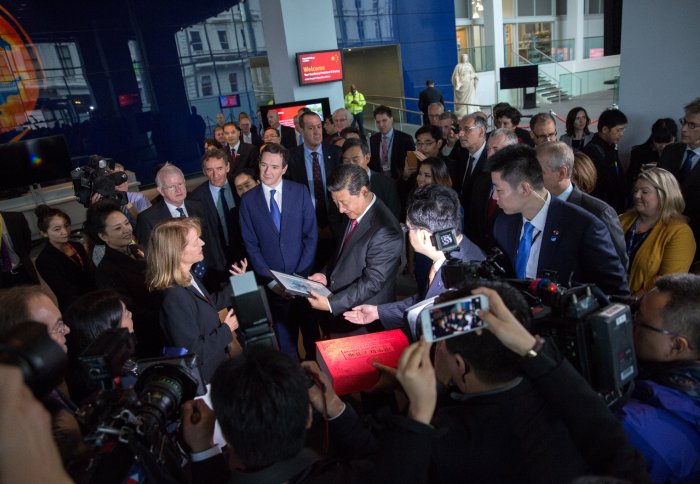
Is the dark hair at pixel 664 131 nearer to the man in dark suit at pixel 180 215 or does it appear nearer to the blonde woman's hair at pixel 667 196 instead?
the blonde woman's hair at pixel 667 196

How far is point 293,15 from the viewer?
7.99 meters

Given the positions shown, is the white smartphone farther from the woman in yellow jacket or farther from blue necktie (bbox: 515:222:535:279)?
the woman in yellow jacket

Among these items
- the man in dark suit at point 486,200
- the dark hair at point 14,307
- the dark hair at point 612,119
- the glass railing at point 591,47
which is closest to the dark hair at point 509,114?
the dark hair at point 612,119

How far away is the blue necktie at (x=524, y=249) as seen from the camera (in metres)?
2.40

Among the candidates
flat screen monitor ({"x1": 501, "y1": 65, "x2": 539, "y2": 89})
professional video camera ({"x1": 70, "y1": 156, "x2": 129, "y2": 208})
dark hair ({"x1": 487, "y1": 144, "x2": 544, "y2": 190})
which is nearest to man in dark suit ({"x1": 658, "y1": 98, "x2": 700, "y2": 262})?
dark hair ({"x1": 487, "y1": 144, "x2": 544, "y2": 190})

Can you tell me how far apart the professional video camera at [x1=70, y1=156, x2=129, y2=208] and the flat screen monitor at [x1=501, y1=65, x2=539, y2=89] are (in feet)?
33.5

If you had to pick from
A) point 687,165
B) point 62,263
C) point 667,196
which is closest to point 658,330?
point 667,196

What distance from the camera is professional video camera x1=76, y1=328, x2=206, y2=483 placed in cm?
122

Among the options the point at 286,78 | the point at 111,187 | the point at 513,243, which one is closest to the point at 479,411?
the point at 513,243

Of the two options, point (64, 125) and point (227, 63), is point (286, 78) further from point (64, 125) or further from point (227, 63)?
point (64, 125)

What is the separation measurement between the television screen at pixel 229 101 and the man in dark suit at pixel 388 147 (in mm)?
7049

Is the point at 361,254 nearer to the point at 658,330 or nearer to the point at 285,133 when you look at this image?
the point at 658,330

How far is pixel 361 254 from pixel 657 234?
1.74 meters

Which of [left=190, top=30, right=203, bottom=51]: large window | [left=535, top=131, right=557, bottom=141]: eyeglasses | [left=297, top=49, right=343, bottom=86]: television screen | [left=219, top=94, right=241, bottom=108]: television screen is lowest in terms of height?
[left=535, top=131, right=557, bottom=141]: eyeglasses
